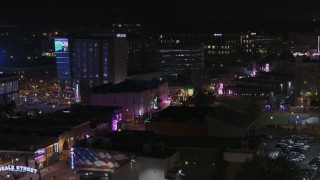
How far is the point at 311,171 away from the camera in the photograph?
10.8m

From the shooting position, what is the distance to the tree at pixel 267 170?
8.27 meters

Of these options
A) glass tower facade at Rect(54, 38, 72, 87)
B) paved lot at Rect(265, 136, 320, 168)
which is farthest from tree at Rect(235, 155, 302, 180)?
glass tower facade at Rect(54, 38, 72, 87)

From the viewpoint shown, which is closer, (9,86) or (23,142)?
(23,142)

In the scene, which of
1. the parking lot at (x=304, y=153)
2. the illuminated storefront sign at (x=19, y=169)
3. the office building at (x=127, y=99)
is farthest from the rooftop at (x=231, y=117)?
Result: the office building at (x=127, y=99)

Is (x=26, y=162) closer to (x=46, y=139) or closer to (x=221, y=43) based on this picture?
(x=46, y=139)

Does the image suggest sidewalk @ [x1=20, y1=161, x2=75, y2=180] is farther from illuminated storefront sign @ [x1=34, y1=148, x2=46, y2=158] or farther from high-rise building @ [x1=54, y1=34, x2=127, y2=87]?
high-rise building @ [x1=54, y1=34, x2=127, y2=87]

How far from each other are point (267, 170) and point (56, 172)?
4.50m

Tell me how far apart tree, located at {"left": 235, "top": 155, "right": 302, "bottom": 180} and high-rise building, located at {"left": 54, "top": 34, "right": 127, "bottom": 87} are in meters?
16.5

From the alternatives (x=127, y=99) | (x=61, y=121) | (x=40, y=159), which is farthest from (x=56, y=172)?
(x=127, y=99)

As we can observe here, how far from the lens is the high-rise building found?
24.5 metres

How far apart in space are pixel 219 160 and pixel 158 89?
12.0 metres

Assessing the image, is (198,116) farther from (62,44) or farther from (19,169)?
(62,44)

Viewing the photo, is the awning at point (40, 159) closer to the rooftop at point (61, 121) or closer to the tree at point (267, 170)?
the rooftop at point (61, 121)

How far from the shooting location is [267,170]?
8.31 m
